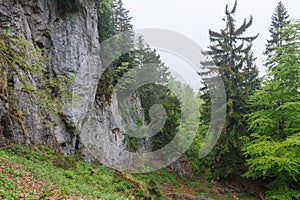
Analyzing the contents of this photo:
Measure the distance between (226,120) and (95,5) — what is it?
11.7 metres

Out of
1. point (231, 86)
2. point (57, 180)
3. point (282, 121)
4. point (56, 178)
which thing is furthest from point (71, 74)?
point (282, 121)

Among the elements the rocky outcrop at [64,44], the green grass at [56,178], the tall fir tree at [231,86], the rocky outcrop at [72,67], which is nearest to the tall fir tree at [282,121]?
the tall fir tree at [231,86]

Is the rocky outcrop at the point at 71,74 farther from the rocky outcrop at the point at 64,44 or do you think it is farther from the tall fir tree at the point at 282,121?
the tall fir tree at the point at 282,121

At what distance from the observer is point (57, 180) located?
700 centimetres

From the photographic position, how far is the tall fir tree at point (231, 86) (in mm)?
14383

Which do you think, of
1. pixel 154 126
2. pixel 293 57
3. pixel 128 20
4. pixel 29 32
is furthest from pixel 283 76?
pixel 128 20

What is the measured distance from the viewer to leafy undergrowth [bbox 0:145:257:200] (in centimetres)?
551

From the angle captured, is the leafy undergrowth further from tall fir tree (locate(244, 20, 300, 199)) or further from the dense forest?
tall fir tree (locate(244, 20, 300, 199))

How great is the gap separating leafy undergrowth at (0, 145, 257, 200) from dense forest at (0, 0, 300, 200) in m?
0.09

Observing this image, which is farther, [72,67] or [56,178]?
[72,67]

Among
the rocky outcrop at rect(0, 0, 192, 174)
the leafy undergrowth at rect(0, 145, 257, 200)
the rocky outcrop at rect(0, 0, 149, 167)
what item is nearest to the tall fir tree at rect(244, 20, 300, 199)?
the leafy undergrowth at rect(0, 145, 257, 200)

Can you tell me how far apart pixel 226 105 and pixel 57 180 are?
1175cm

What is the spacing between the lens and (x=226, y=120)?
48.8 feet

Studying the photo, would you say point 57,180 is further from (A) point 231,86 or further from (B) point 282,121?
(A) point 231,86
